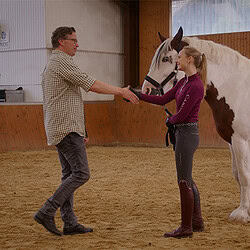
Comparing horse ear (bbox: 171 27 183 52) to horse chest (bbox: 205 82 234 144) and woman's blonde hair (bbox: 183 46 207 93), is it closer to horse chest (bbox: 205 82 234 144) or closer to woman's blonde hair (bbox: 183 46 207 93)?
horse chest (bbox: 205 82 234 144)

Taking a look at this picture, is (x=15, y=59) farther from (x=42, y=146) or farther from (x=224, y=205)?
(x=224, y=205)

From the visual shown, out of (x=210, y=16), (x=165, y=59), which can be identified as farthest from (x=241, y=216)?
(x=210, y=16)

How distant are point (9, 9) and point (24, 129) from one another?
13.7 ft

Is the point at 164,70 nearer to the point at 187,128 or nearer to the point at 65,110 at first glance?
the point at 187,128

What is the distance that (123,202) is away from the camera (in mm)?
5293

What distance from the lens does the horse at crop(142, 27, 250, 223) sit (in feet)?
14.5

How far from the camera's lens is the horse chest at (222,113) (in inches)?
176

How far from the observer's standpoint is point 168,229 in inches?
161

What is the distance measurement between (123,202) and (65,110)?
6.07ft

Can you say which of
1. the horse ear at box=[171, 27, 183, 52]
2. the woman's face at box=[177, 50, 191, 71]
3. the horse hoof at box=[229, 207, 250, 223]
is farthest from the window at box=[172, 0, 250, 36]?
the woman's face at box=[177, 50, 191, 71]

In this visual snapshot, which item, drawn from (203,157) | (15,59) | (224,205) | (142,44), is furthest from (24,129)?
(224,205)

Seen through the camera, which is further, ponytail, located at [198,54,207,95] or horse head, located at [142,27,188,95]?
horse head, located at [142,27,188,95]

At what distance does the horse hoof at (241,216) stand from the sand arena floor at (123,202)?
0.06 metres

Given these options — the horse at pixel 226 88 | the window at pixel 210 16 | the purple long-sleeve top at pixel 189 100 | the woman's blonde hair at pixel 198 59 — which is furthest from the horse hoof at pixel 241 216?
the window at pixel 210 16
